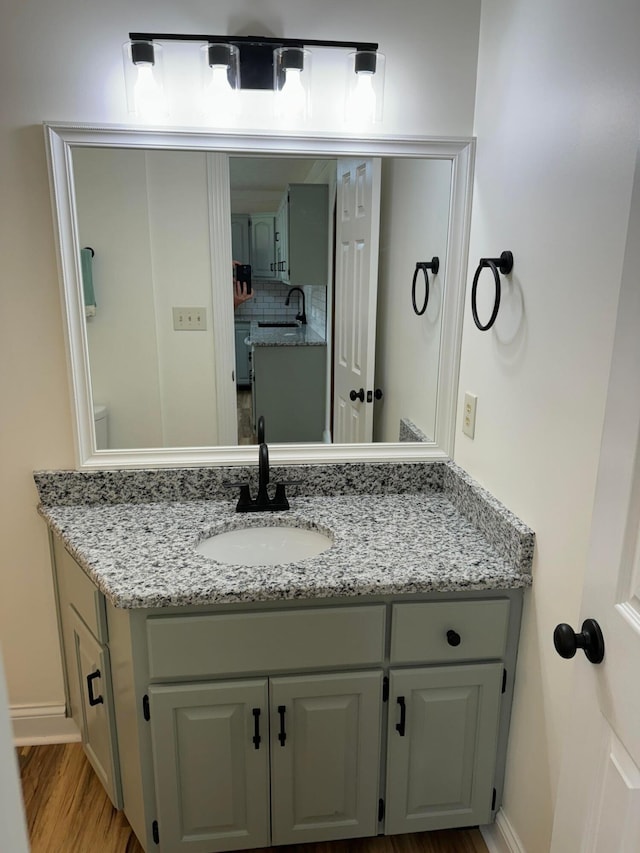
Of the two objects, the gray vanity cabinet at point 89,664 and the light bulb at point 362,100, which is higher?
the light bulb at point 362,100

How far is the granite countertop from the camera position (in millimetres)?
1840

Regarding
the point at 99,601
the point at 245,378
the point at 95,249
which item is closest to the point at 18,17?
the point at 95,249

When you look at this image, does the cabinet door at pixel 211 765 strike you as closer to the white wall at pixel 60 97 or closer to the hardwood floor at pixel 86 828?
the hardwood floor at pixel 86 828

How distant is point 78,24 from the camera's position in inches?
59.2

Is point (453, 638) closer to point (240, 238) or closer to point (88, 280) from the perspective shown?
point (240, 238)

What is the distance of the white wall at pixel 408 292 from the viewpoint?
5.73ft

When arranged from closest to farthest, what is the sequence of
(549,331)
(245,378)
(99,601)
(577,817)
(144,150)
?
1. (577,817)
2. (549,331)
3. (99,601)
4. (144,150)
5. (245,378)

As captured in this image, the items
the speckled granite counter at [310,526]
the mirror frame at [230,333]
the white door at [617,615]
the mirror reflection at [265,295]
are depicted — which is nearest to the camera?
the white door at [617,615]

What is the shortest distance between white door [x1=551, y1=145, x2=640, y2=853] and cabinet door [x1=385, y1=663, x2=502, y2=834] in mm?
499

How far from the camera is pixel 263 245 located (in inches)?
69.2

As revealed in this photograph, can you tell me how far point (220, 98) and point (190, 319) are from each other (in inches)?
23.5

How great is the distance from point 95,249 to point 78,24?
538mm

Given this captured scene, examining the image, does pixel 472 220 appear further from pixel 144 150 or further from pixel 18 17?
pixel 18 17

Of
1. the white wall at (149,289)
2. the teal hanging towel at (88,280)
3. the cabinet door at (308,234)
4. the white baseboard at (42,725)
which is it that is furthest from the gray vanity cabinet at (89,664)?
the cabinet door at (308,234)
